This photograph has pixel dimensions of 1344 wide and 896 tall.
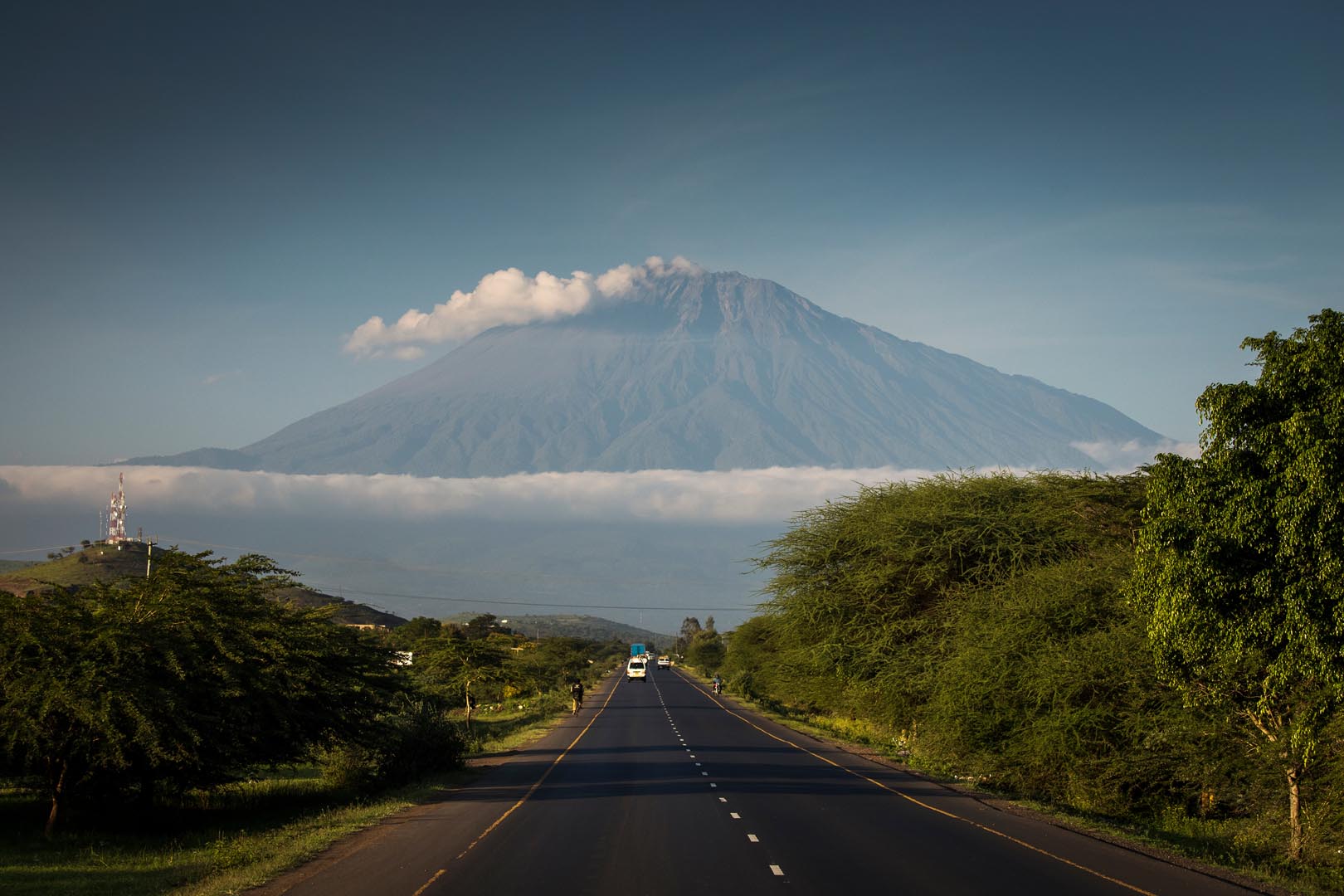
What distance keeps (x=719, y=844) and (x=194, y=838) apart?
9987 mm

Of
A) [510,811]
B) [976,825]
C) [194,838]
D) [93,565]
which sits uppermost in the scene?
[93,565]

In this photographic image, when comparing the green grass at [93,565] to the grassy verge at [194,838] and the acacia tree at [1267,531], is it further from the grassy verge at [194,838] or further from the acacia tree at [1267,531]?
the acacia tree at [1267,531]

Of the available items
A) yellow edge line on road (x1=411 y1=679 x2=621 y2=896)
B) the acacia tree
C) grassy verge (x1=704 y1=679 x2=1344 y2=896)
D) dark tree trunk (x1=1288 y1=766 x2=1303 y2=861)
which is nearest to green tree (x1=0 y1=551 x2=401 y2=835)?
yellow edge line on road (x1=411 y1=679 x2=621 y2=896)

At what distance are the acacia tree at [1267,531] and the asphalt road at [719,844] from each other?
3093 millimetres

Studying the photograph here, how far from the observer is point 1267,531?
15117mm

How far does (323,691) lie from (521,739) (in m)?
20.2

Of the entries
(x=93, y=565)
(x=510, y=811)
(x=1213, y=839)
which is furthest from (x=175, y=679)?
(x=93, y=565)

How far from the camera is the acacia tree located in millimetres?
14453

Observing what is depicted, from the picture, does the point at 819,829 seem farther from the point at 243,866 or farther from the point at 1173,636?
the point at 243,866

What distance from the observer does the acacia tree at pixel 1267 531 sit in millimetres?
14453

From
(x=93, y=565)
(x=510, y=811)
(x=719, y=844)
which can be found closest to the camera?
(x=719, y=844)

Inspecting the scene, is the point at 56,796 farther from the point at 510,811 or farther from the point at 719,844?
the point at 719,844

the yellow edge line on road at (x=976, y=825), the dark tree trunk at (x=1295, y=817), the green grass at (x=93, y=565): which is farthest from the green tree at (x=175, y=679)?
the green grass at (x=93, y=565)

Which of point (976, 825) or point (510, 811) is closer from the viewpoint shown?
point (976, 825)
